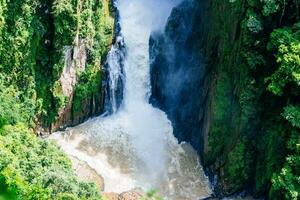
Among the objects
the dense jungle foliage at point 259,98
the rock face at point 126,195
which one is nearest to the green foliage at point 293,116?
the dense jungle foliage at point 259,98

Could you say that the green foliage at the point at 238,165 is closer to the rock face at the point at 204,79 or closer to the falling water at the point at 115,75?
the rock face at the point at 204,79

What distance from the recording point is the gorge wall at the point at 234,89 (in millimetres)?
20125

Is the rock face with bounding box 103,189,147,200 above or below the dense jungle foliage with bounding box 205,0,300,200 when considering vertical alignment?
below

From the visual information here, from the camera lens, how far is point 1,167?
17.1 meters

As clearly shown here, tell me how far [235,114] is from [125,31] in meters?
6.30

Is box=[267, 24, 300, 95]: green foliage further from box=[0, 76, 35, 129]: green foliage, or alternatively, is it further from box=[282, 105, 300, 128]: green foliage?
box=[0, 76, 35, 129]: green foliage

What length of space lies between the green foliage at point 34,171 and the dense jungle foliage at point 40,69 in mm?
31

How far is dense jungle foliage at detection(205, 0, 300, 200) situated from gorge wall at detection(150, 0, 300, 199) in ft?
0.11

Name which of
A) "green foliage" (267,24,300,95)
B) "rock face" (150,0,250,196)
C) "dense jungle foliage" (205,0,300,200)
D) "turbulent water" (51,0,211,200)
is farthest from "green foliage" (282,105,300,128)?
"turbulent water" (51,0,211,200)

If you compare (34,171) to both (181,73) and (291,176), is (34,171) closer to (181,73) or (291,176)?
(291,176)

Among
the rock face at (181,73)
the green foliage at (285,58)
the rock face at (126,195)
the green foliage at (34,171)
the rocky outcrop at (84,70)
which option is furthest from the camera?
the rock face at (181,73)

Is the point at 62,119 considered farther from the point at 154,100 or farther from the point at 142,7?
the point at 142,7

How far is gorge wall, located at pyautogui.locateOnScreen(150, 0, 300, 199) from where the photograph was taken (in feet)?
66.0

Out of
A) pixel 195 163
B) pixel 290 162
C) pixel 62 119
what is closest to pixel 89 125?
pixel 62 119
